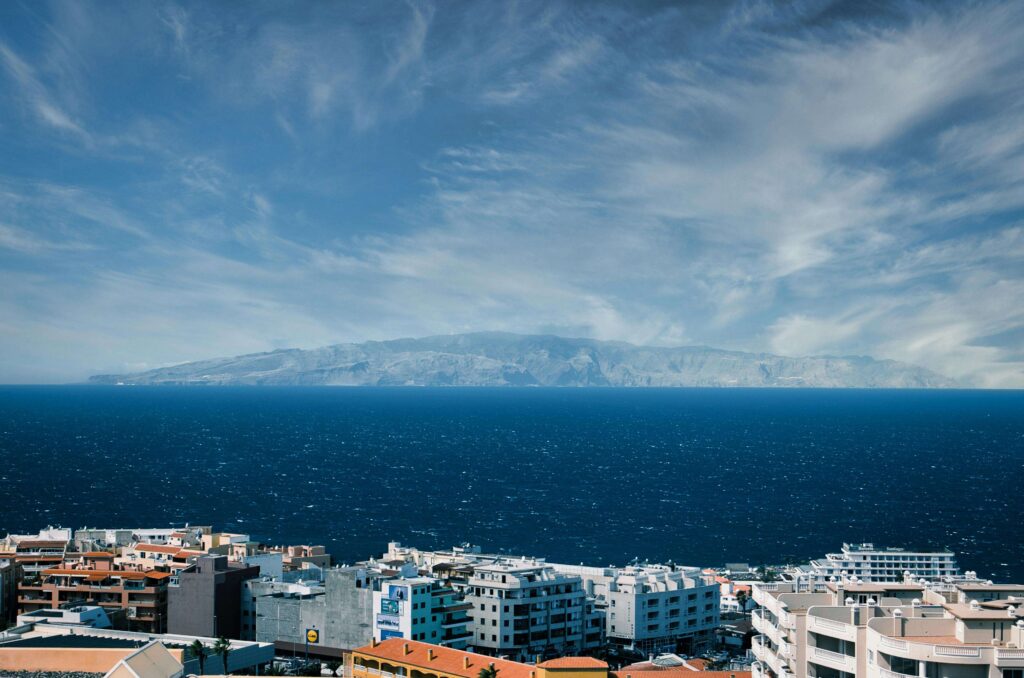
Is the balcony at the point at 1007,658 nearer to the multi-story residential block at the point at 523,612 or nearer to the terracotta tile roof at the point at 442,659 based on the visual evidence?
the terracotta tile roof at the point at 442,659

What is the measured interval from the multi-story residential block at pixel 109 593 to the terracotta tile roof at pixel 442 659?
27833mm

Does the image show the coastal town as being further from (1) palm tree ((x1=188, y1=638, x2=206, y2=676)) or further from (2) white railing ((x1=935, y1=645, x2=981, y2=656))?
(1) palm tree ((x1=188, y1=638, x2=206, y2=676))

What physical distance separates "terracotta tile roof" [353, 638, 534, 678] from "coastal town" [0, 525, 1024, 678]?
14 centimetres

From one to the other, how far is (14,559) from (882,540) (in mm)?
111332

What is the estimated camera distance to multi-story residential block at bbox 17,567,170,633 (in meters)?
83.9

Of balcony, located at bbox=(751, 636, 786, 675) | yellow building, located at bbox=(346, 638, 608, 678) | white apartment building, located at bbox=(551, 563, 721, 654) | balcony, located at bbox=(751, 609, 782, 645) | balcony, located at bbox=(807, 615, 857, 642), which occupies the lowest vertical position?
white apartment building, located at bbox=(551, 563, 721, 654)

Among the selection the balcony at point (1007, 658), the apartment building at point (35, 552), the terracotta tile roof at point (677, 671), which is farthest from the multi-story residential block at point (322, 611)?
the balcony at point (1007, 658)

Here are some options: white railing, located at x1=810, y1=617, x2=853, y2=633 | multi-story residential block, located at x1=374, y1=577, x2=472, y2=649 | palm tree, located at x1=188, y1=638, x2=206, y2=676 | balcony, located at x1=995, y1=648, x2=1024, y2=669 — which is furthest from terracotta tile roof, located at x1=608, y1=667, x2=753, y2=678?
balcony, located at x1=995, y1=648, x2=1024, y2=669

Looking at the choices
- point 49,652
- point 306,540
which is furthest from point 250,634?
point 306,540

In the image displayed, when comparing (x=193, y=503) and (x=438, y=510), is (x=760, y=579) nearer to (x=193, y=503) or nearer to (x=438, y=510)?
(x=438, y=510)

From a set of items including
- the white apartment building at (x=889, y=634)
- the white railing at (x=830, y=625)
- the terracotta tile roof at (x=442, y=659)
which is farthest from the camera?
the terracotta tile roof at (x=442, y=659)

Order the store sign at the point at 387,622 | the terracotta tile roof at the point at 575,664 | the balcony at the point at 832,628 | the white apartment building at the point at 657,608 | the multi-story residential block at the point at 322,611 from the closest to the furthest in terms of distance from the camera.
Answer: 1. the balcony at the point at 832,628
2. the terracotta tile roof at the point at 575,664
3. the store sign at the point at 387,622
4. the multi-story residential block at the point at 322,611
5. the white apartment building at the point at 657,608

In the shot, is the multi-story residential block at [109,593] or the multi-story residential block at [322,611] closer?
the multi-story residential block at [322,611]

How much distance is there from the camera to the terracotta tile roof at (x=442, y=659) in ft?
192
